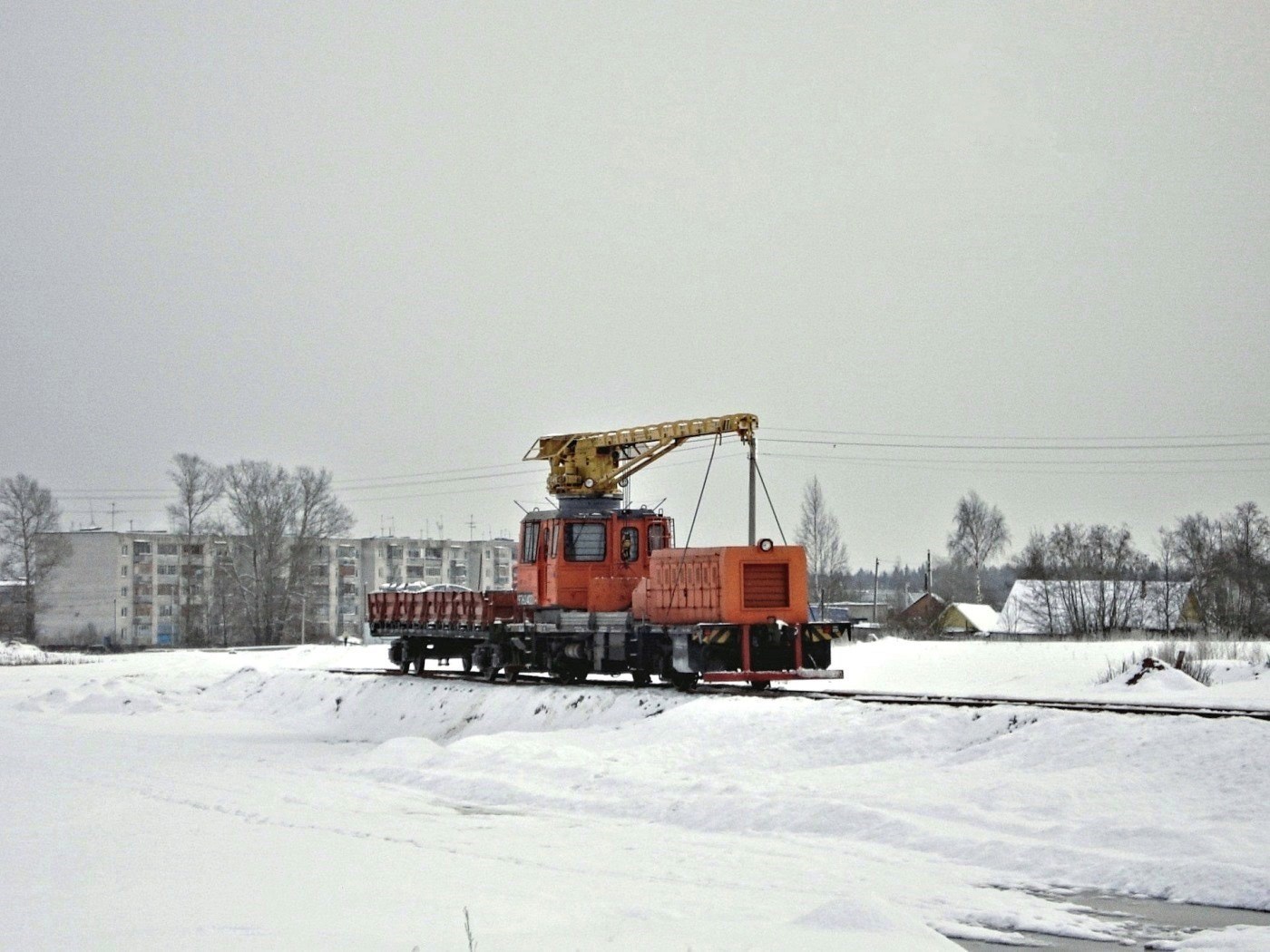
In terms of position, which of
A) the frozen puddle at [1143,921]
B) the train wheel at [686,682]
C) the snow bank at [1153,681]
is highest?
the train wheel at [686,682]

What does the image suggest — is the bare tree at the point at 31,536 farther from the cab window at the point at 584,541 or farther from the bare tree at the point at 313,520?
the cab window at the point at 584,541

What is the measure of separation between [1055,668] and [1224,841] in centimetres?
2284

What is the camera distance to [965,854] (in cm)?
1280

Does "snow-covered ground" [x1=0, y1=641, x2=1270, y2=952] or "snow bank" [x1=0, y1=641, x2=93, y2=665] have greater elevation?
"snow-covered ground" [x1=0, y1=641, x2=1270, y2=952]

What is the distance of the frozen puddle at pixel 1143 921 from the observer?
9898 millimetres

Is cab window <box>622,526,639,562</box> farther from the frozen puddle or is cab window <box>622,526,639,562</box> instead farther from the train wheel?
the frozen puddle

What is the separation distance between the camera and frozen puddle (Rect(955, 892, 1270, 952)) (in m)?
9.90

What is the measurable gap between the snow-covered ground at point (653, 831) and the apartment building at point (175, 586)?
5872 centimetres

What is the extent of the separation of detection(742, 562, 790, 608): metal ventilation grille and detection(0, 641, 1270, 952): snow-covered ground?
2.43 meters

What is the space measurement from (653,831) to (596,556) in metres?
13.5

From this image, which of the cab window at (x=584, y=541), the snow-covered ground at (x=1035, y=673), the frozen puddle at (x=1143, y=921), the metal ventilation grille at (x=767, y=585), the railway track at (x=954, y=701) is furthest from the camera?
the cab window at (x=584, y=541)

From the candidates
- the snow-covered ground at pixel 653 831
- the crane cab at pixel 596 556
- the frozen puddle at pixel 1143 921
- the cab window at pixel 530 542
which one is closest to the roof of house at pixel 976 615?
the cab window at pixel 530 542

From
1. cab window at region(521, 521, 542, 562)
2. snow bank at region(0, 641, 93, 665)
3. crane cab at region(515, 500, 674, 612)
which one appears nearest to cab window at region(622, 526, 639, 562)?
crane cab at region(515, 500, 674, 612)

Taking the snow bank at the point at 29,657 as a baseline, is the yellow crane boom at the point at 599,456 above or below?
above
